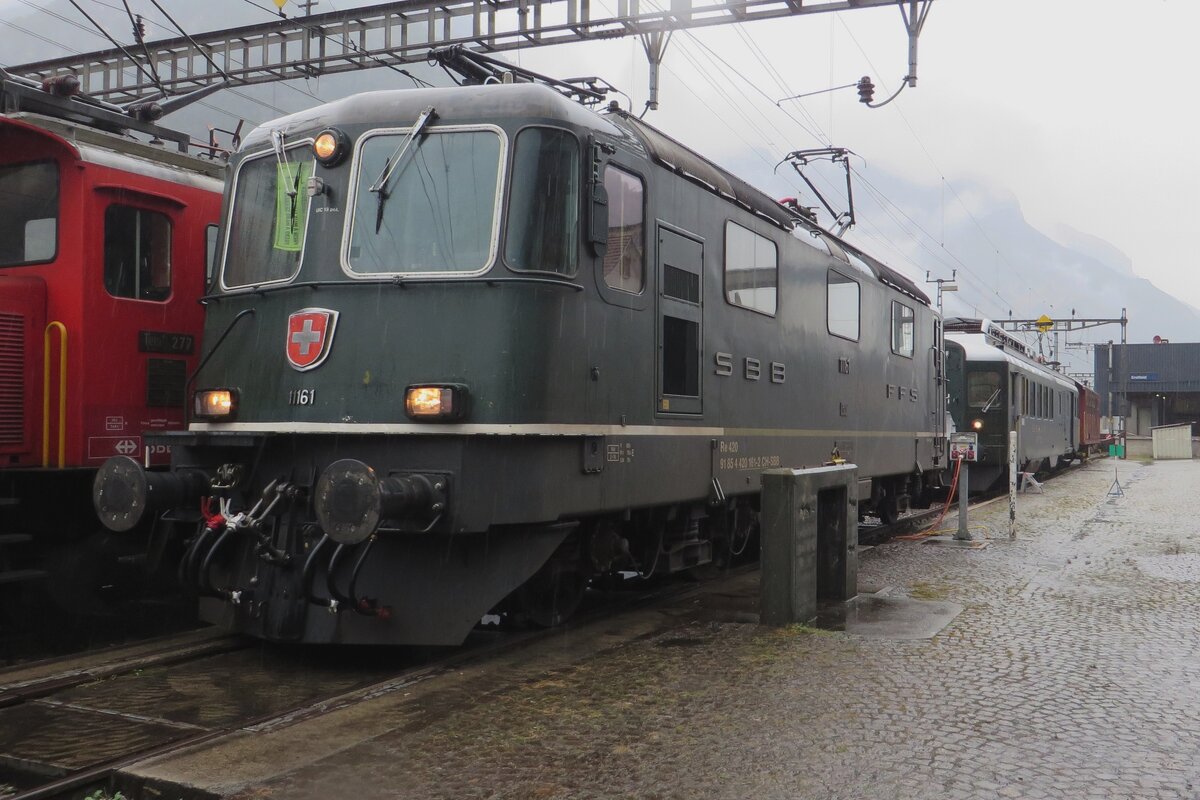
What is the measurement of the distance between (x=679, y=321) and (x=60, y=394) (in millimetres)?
4237

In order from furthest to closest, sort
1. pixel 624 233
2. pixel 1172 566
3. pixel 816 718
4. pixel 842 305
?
pixel 842 305 < pixel 1172 566 < pixel 624 233 < pixel 816 718

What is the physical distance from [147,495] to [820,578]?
5.11m

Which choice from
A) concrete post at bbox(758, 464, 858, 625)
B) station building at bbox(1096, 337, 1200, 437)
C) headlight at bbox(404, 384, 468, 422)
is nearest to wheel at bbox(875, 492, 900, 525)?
concrete post at bbox(758, 464, 858, 625)

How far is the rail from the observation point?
7.16 meters

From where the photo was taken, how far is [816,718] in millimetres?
5148

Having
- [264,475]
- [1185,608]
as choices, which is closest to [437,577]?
[264,475]

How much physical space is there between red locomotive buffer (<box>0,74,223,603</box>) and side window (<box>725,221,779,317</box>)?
4158 millimetres

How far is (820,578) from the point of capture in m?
8.60

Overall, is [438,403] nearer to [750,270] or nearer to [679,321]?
[679,321]

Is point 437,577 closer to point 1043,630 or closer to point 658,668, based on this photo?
point 658,668

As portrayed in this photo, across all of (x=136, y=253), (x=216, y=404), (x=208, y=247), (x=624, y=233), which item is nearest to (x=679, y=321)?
(x=624, y=233)

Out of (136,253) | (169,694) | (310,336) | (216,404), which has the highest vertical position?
(136,253)

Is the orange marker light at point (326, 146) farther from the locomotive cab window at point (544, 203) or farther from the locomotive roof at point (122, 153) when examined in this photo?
the locomotive roof at point (122, 153)

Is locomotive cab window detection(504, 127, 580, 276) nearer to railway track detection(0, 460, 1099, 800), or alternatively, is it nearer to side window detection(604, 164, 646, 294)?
side window detection(604, 164, 646, 294)
